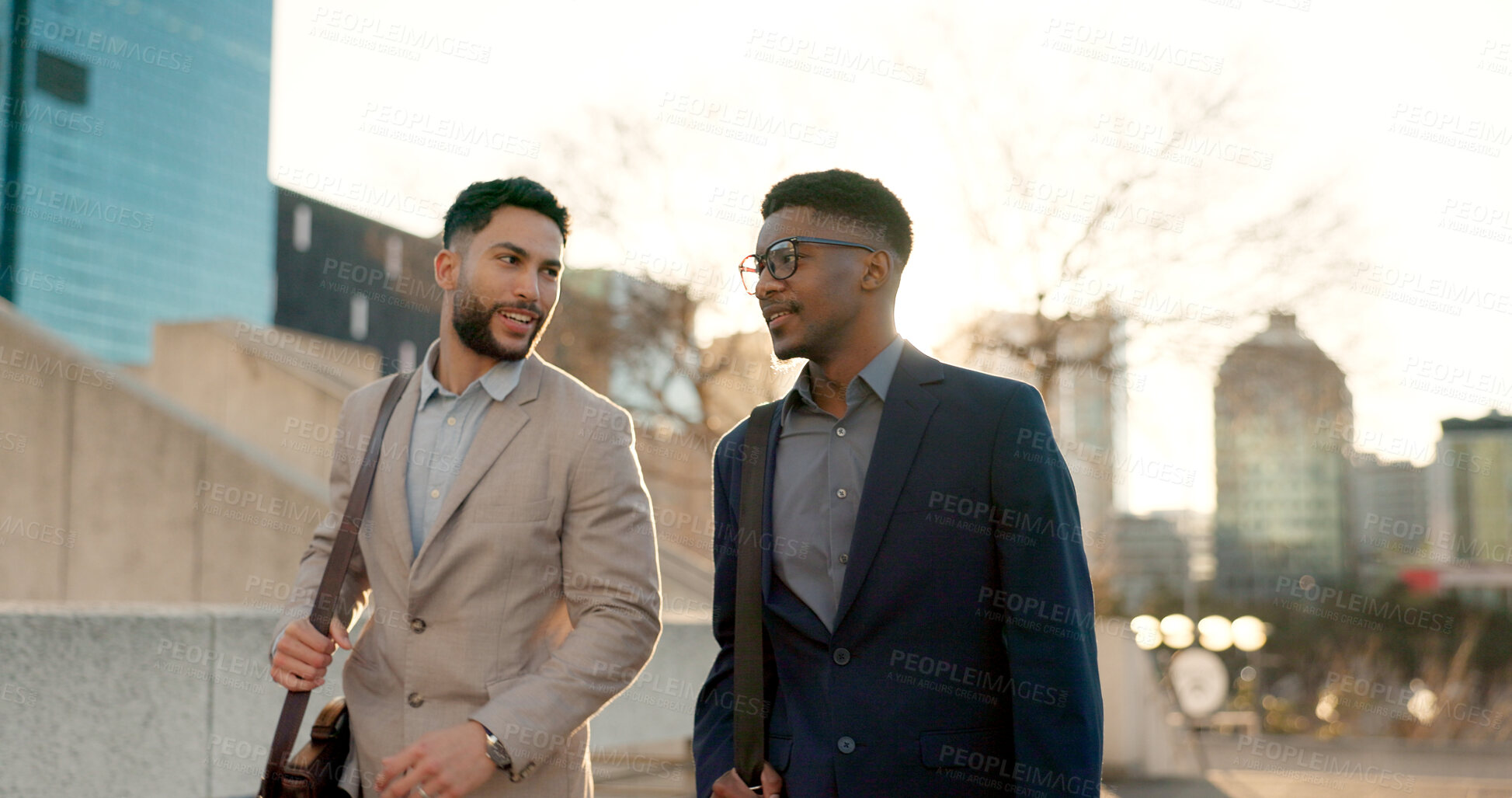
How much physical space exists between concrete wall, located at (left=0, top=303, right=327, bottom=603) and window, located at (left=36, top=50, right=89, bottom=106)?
61.7 m

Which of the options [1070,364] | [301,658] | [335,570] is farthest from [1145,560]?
[301,658]

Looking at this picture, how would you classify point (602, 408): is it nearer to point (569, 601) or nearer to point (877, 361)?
point (569, 601)

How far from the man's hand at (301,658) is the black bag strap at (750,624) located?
3.20 ft

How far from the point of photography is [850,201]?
297 centimetres

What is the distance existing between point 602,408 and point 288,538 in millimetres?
6389

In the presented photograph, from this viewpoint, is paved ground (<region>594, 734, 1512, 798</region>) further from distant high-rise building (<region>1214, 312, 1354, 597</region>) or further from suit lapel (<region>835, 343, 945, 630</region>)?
suit lapel (<region>835, 343, 945, 630</region>)

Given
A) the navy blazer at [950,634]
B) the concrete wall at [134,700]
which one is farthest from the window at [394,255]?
the navy blazer at [950,634]

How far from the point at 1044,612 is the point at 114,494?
25.1 feet

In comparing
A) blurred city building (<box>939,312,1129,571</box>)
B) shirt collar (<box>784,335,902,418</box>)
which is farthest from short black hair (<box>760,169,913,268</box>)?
blurred city building (<box>939,312,1129,571</box>)

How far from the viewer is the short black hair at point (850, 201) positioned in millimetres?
2957

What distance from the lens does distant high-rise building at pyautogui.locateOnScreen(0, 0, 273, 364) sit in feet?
238

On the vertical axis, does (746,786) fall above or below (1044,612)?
below

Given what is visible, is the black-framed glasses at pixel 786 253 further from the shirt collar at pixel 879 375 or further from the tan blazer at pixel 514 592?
the tan blazer at pixel 514 592

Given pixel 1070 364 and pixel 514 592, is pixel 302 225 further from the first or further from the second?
pixel 514 592
